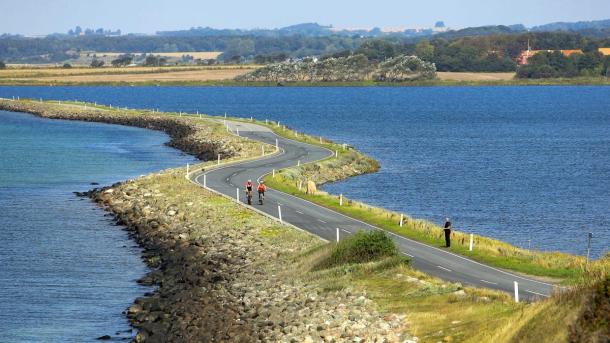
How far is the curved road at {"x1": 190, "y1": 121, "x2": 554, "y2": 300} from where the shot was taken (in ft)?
138

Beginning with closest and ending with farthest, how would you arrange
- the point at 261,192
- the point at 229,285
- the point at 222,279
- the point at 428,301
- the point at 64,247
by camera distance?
the point at 428,301
the point at 229,285
the point at 222,279
the point at 64,247
the point at 261,192

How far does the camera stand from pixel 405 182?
291ft

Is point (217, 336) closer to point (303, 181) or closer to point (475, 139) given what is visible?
point (303, 181)

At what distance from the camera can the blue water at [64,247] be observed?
4269 cm

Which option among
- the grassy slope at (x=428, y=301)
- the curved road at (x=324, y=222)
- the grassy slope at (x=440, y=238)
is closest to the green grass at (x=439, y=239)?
the grassy slope at (x=440, y=238)

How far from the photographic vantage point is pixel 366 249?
4481 cm

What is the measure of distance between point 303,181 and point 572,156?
44.0 meters

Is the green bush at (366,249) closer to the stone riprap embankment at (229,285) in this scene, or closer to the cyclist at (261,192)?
the stone riprap embankment at (229,285)

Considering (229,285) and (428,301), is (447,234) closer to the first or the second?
(229,285)

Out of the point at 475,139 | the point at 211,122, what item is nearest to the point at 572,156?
the point at 475,139

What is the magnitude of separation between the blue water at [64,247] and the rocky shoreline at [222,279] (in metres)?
1.18

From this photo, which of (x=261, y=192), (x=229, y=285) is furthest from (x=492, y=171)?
(x=229, y=285)

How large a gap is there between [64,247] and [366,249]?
19.5 m

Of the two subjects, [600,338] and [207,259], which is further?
[207,259]
